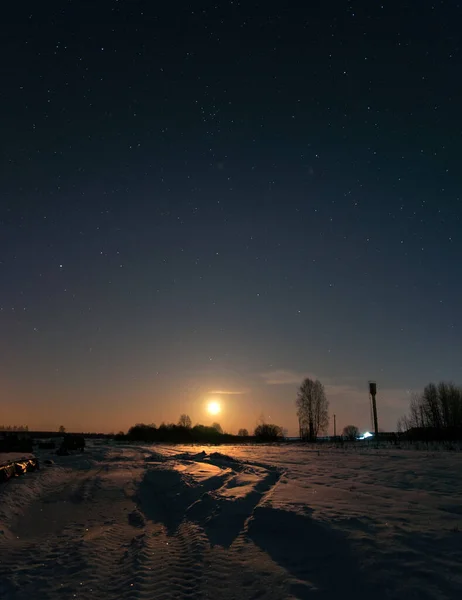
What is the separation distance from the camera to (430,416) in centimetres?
7412

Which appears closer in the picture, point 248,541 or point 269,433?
point 248,541

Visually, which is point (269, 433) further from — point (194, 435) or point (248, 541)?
point (248, 541)

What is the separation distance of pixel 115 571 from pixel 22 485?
11343 mm

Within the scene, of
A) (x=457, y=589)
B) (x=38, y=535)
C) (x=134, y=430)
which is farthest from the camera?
(x=134, y=430)

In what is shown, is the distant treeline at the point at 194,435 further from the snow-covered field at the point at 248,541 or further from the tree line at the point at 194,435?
the snow-covered field at the point at 248,541

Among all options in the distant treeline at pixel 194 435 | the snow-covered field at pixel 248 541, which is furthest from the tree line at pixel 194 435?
the snow-covered field at pixel 248 541

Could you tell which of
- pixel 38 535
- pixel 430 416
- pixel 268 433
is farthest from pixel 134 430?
pixel 38 535

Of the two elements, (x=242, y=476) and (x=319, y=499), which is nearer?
(x=319, y=499)

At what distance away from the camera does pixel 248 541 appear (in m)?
8.45

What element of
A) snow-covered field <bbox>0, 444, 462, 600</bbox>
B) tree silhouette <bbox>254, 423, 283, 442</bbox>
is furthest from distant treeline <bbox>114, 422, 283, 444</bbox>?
snow-covered field <bbox>0, 444, 462, 600</bbox>

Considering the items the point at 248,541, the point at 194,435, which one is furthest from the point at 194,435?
the point at 248,541

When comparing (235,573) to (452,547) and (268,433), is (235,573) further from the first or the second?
(268,433)

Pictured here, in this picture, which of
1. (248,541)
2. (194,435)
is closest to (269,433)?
(194,435)

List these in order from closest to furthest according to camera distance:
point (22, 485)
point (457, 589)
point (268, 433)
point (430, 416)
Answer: point (457, 589) < point (22, 485) < point (430, 416) < point (268, 433)
